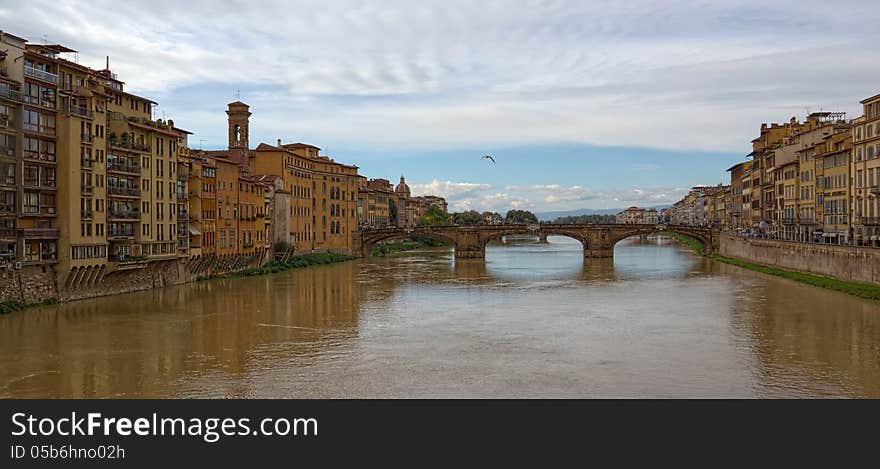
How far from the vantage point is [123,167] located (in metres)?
38.9

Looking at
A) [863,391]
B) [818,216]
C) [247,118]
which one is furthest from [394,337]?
[247,118]

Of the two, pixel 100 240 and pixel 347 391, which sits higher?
pixel 100 240

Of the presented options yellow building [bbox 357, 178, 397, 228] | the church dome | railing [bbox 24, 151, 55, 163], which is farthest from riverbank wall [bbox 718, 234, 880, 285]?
the church dome

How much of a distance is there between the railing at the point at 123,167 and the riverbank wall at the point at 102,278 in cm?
453

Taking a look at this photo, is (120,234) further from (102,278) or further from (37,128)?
(37,128)

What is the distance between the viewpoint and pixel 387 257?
8156 cm

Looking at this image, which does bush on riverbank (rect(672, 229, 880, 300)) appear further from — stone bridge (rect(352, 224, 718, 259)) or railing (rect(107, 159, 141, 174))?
railing (rect(107, 159, 141, 174))

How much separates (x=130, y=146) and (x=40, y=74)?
6.53 meters

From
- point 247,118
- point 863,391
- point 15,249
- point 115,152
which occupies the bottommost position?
point 863,391

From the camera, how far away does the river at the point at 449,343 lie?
20.3 metres

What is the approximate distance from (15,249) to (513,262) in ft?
159

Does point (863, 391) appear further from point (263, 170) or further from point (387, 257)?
point (387, 257)

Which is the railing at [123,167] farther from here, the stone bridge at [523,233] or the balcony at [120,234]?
the stone bridge at [523,233]

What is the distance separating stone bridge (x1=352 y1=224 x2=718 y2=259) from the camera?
75.8 metres
